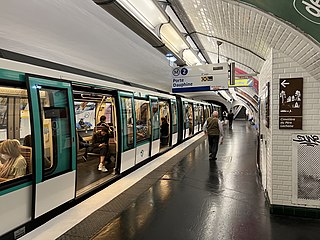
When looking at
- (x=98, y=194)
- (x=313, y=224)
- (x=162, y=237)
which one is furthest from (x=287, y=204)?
(x=98, y=194)

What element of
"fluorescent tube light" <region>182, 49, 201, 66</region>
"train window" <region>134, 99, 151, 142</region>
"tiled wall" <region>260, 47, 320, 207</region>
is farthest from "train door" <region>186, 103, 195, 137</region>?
"tiled wall" <region>260, 47, 320, 207</region>

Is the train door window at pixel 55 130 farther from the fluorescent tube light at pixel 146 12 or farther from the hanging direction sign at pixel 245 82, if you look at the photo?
the hanging direction sign at pixel 245 82

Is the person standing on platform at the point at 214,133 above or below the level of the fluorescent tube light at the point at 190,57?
below

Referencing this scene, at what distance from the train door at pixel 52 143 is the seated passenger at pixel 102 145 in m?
2.64

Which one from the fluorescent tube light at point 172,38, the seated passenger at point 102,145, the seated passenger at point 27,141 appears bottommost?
the seated passenger at point 102,145

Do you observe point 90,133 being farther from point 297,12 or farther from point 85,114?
point 297,12

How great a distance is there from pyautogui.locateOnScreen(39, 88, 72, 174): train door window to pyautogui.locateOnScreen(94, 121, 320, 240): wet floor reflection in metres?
1.08

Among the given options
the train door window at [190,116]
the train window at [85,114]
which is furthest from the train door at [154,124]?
the train door window at [190,116]

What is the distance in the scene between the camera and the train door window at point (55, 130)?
11.1ft

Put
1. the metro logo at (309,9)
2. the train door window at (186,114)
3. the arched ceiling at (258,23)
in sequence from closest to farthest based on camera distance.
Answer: the metro logo at (309,9) < the arched ceiling at (258,23) < the train door window at (186,114)

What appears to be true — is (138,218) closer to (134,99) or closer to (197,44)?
(134,99)

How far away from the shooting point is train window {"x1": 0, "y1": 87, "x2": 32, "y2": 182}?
10.1 ft

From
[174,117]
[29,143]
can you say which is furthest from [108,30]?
[174,117]

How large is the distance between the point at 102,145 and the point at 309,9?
555 centimetres
